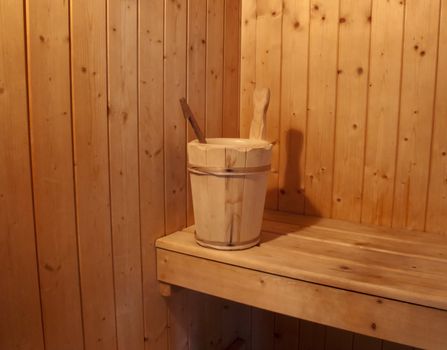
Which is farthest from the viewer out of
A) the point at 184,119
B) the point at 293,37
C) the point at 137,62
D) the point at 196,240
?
the point at 293,37

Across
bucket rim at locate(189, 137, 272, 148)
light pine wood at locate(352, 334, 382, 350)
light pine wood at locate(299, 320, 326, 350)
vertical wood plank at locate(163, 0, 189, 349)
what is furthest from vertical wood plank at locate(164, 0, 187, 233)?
light pine wood at locate(352, 334, 382, 350)

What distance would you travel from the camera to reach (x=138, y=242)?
1222 mm

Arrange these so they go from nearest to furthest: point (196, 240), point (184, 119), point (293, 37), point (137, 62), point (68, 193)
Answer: point (68, 193)
point (137, 62)
point (196, 240)
point (184, 119)
point (293, 37)

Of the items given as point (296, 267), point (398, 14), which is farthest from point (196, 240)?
point (398, 14)

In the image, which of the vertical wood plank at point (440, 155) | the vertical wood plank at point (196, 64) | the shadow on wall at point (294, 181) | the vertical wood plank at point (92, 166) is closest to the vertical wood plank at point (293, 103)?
the shadow on wall at point (294, 181)

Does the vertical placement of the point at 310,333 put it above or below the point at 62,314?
below

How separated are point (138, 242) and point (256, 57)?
0.90 metres

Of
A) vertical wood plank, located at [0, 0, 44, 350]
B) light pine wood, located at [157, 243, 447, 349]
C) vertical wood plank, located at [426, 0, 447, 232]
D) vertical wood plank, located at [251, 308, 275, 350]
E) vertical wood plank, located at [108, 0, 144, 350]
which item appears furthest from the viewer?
vertical wood plank, located at [251, 308, 275, 350]

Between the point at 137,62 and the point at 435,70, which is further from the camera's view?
the point at 435,70

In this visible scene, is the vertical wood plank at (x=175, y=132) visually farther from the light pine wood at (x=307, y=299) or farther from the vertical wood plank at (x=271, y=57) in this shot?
the vertical wood plank at (x=271, y=57)

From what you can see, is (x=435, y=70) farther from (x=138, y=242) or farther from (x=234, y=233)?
(x=138, y=242)

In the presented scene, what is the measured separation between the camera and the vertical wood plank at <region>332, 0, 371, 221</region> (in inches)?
57.1

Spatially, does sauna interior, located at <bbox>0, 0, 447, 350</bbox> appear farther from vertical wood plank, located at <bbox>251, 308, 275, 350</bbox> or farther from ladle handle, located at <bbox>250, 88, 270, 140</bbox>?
ladle handle, located at <bbox>250, 88, 270, 140</bbox>

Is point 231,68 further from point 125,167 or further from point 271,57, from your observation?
point 125,167
